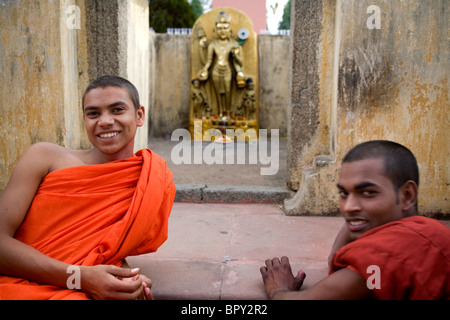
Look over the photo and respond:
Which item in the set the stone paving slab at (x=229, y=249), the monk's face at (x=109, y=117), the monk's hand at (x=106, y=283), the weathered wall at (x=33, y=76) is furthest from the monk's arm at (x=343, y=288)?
the weathered wall at (x=33, y=76)

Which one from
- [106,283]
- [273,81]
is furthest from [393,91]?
[273,81]

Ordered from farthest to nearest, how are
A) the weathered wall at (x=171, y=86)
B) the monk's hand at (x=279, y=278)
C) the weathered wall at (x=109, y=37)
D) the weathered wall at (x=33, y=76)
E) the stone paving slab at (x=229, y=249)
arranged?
Answer: the weathered wall at (x=171, y=86) < the weathered wall at (x=109, y=37) < the weathered wall at (x=33, y=76) < the stone paving slab at (x=229, y=249) < the monk's hand at (x=279, y=278)

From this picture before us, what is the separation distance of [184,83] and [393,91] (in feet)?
20.0

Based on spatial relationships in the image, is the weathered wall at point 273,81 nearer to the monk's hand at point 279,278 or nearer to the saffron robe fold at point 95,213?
the monk's hand at point 279,278

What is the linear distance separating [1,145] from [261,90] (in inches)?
243

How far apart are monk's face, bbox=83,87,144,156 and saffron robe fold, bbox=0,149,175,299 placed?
0.10 m

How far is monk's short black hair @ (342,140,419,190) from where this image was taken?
1.56 meters

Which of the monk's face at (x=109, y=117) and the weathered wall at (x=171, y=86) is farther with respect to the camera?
the weathered wall at (x=171, y=86)

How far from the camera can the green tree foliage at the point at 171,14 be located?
12.9m

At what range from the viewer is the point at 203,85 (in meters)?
8.64

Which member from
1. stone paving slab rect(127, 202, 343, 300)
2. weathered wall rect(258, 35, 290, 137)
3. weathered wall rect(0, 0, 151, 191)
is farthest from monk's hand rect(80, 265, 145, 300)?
weathered wall rect(258, 35, 290, 137)

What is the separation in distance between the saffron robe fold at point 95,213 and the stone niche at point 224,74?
6.46 metres

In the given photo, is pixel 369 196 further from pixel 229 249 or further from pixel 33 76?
pixel 33 76
